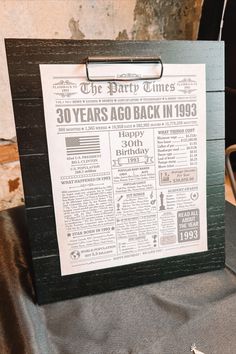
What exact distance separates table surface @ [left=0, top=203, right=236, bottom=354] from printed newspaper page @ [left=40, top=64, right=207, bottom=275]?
0.07 m

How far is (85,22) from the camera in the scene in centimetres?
114

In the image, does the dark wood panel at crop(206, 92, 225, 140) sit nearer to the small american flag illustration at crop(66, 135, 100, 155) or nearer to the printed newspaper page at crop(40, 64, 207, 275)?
the printed newspaper page at crop(40, 64, 207, 275)

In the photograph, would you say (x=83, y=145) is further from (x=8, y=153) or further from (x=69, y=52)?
(x=8, y=153)

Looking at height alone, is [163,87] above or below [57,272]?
above

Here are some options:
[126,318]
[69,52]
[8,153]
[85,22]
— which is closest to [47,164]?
[69,52]

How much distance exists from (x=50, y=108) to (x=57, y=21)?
2.65 feet

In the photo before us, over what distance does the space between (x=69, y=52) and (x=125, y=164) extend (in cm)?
21

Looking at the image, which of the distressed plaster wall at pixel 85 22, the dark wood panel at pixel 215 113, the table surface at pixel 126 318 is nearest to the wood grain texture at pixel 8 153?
the distressed plaster wall at pixel 85 22

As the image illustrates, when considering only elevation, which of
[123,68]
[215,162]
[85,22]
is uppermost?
[85,22]

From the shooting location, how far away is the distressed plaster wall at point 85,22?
1035mm

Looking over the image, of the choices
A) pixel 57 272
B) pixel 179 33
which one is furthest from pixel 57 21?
pixel 57 272

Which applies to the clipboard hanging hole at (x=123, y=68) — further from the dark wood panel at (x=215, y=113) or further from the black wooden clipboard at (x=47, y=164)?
the dark wood panel at (x=215, y=113)

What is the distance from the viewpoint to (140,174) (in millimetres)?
527

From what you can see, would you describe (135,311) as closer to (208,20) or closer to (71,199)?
(71,199)
